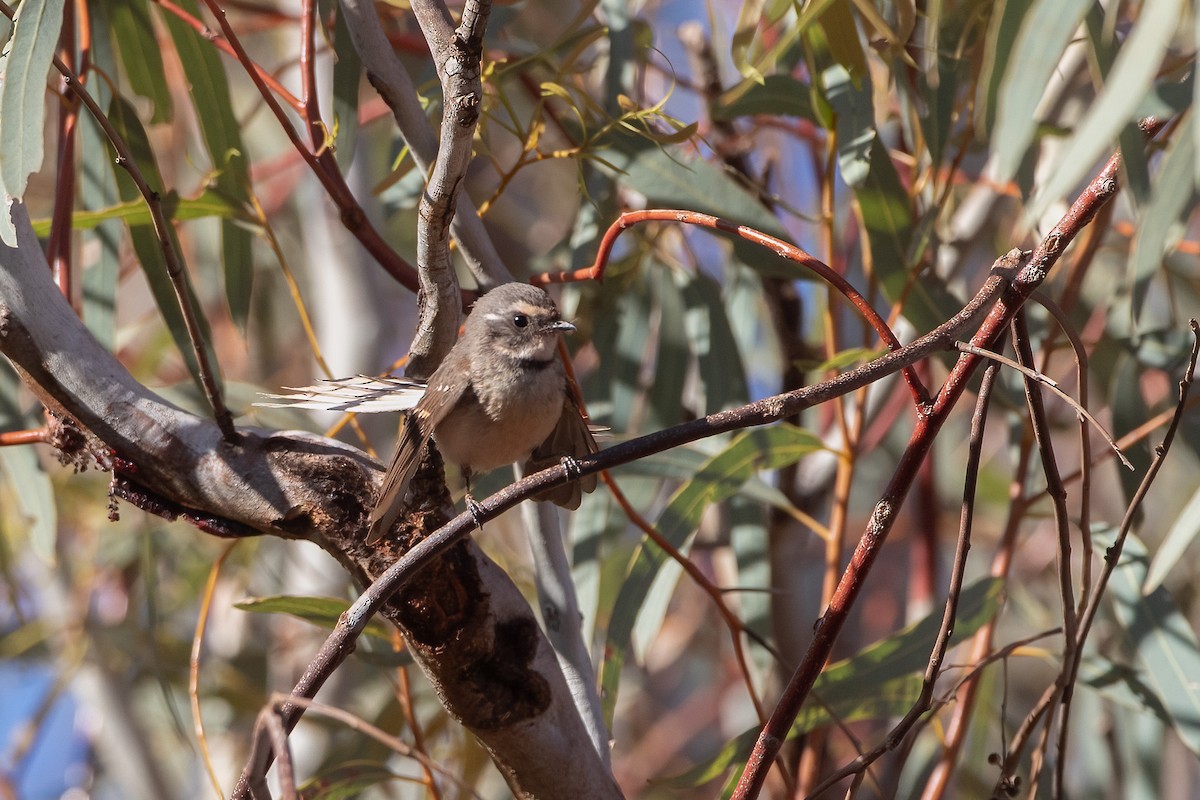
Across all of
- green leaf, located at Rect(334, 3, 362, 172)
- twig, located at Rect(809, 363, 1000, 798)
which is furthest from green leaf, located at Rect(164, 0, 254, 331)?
twig, located at Rect(809, 363, 1000, 798)

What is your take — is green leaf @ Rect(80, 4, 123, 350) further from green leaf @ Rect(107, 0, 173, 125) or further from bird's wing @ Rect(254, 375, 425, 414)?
bird's wing @ Rect(254, 375, 425, 414)

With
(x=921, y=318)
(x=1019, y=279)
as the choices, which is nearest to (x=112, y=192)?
(x=921, y=318)

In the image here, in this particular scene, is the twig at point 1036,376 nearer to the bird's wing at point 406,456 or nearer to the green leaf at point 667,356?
the bird's wing at point 406,456

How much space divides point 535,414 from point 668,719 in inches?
135

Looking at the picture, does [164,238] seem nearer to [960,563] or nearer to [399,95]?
[399,95]

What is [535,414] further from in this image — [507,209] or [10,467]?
[507,209]

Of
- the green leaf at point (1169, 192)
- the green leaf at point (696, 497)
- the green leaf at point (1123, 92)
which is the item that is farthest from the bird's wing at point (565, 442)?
the green leaf at point (1123, 92)

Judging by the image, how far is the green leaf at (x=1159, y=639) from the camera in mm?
2141

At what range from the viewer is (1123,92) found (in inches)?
38.1

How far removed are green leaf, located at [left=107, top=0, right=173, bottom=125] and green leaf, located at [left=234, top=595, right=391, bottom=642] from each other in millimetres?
1115

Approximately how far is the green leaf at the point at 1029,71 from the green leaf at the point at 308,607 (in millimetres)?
1357

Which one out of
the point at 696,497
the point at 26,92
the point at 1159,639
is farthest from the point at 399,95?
the point at 1159,639

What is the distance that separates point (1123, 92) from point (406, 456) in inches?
44.8

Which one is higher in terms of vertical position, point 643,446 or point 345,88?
point 345,88
